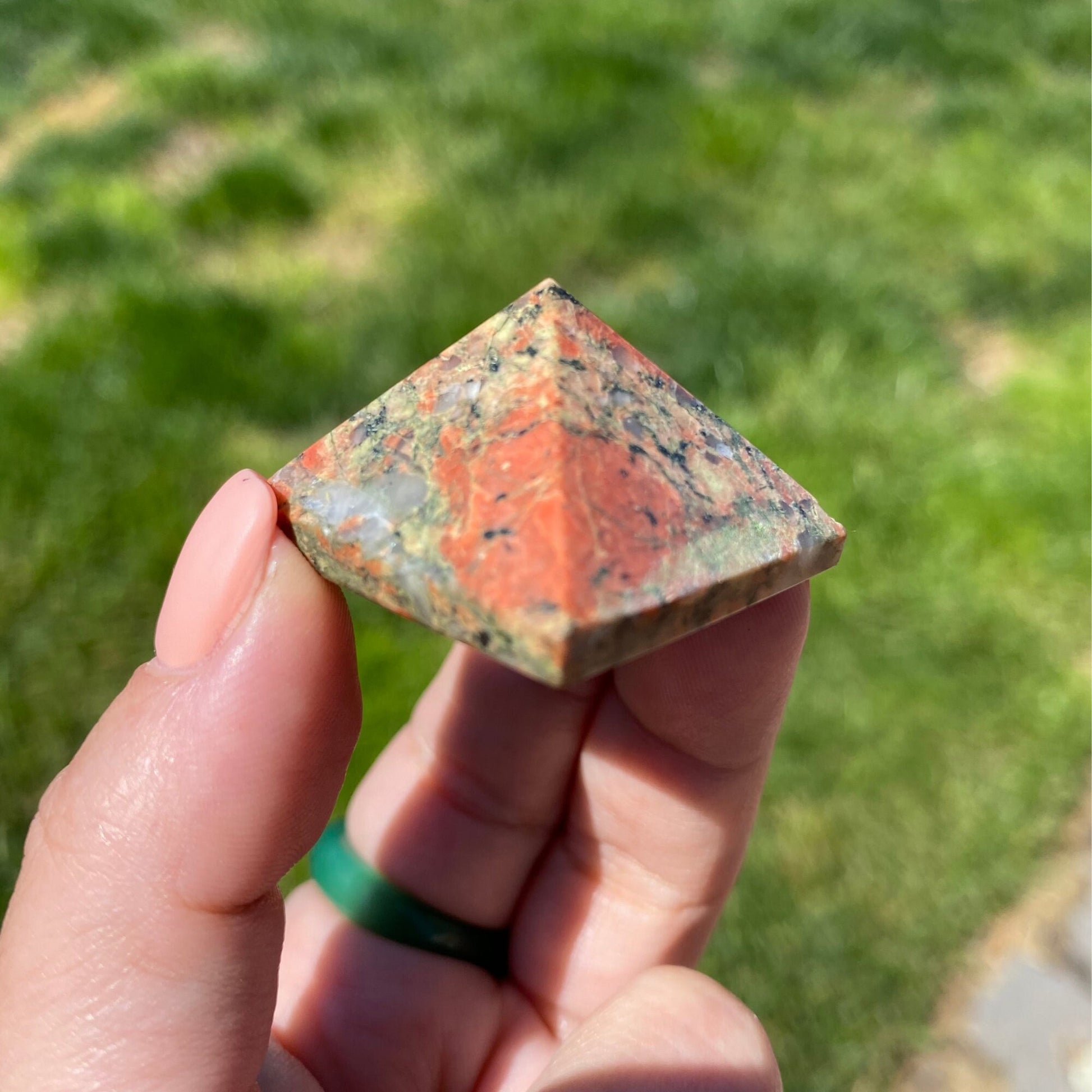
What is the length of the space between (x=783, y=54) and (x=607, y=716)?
391 centimetres

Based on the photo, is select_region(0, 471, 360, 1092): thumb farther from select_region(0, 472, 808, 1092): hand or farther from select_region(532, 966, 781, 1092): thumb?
select_region(532, 966, 781, 1092): thumb

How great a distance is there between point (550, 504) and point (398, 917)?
985 mm

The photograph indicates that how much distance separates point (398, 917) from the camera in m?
1.66

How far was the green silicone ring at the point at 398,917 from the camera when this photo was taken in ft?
5.42

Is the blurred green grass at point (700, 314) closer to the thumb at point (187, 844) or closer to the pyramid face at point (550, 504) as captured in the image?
the thumb at point (187, 844)

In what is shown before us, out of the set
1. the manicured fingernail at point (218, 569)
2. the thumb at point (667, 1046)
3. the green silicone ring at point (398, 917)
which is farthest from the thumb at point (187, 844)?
the green silicone ring at point (398, 917)

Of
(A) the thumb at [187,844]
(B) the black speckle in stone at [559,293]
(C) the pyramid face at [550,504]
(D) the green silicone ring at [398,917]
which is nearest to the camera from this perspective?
(C) the pyramid face at [550,504]

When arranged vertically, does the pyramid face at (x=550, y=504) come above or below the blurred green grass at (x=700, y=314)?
above

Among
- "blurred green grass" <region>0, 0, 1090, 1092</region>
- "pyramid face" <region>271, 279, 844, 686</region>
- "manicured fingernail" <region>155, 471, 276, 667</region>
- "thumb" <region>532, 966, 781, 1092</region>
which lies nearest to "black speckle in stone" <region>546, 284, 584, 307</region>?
"pyramid face" <region>271, 279, 844, 686</region>

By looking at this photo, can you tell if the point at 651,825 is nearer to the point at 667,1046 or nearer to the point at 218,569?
the point at 667,1046

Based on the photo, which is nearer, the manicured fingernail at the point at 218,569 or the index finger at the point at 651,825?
the manicured fingernail at the point at 218,569

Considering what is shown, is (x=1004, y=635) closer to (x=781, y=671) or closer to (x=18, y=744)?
(x=781, y=671)

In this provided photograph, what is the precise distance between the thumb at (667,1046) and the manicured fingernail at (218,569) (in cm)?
71

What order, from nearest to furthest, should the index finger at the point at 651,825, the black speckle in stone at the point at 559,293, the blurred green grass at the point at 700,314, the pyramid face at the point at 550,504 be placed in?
1. the pyramid face at the point at 550,504
2. the black speckle in stone at the point at 559,293
3. the index finger at the point at 651,825
4. the blurred green grass at the point at 700,314
